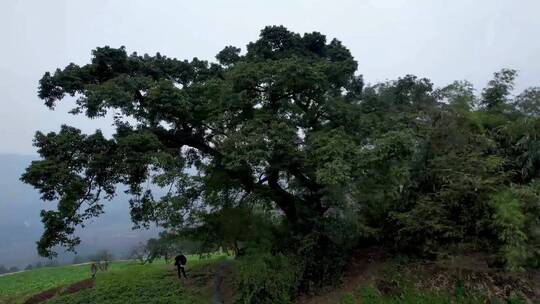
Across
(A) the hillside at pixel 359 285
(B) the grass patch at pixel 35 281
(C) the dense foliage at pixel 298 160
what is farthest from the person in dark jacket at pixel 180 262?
(B) the grass patch at pixel 35 281

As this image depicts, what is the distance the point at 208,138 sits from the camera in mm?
19391

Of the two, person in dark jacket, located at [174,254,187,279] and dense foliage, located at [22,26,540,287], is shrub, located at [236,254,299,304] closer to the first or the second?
dense foliage, located at [22,26,540,287]

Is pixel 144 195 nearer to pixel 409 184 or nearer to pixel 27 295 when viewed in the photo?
pixel 409 184

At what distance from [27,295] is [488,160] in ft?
81.1

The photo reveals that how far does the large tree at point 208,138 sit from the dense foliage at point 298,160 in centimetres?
6

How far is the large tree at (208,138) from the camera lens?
15188 millimetres

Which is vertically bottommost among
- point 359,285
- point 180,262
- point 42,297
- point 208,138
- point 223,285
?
point 359,285

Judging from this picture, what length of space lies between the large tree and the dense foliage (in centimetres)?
6

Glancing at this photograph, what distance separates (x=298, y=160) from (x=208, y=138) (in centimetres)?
504

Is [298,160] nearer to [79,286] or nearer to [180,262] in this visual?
[180,262]

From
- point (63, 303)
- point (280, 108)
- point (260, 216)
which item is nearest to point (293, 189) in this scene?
Result: point (260, 216)

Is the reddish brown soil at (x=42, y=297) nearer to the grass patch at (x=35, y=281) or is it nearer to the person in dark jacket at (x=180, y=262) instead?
the grass patch at (x=35, y=281)

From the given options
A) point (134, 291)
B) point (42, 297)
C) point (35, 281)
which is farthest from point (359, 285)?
point (35, 281)

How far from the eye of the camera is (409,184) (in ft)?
54.3
